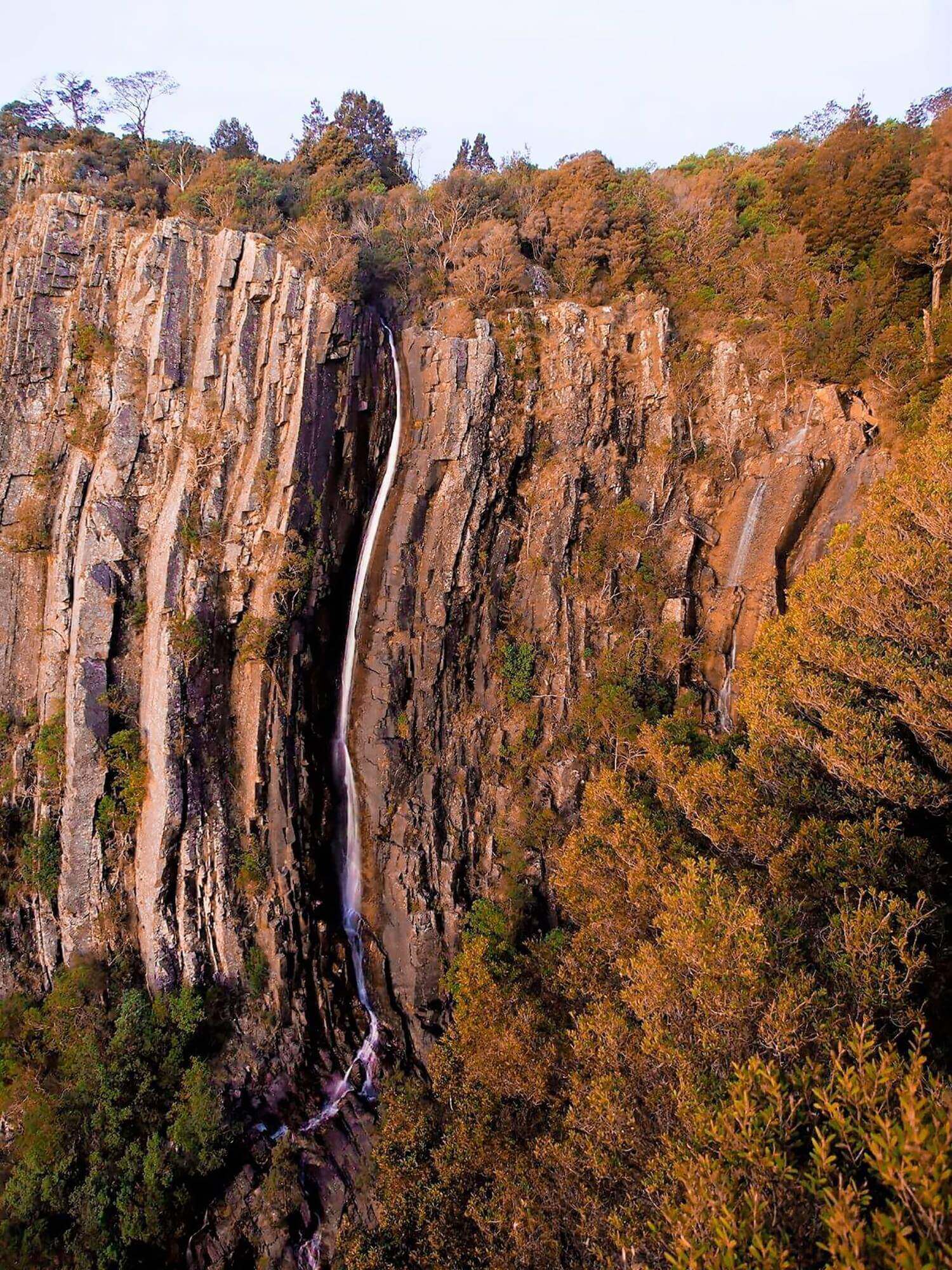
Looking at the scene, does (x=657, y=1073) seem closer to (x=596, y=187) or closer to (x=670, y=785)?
(x=670, y=785)

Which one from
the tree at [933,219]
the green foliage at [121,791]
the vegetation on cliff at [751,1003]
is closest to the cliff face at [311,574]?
the green foliage at [121,791]

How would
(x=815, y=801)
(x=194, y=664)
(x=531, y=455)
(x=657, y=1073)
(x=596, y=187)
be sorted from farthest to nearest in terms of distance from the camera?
(x=596, y=187) < (x=531, y=455) < (x=194, y=664) < (x=815, y=801) < (x=657, y=1073)

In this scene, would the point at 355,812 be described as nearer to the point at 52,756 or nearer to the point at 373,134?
the point at 52,756

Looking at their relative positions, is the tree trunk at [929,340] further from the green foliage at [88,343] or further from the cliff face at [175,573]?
the green foliage at [88,343]

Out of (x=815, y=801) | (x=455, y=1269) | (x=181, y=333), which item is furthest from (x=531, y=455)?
(x=455, y=1269)

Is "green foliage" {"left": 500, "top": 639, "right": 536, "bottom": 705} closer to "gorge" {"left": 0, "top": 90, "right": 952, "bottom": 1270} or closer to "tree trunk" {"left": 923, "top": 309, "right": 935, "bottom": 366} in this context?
"gorge" {"left": 0, "top": 90, "right": 952, "bottom": 1270}

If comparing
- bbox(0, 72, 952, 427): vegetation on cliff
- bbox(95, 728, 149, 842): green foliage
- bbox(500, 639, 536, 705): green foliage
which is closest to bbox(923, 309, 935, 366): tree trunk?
bbox(0, 72, 952, 427): vegetation on cliff
